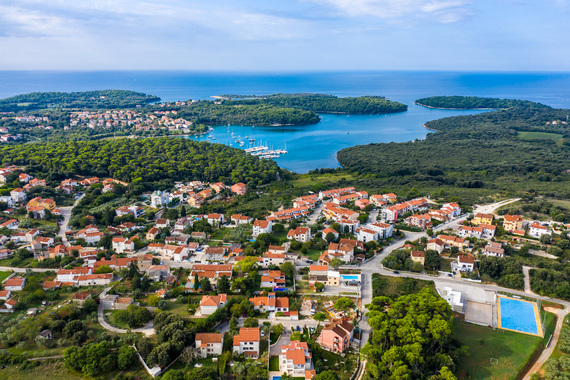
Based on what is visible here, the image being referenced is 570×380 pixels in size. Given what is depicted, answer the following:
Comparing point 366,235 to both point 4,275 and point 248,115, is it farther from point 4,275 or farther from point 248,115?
point 248,115

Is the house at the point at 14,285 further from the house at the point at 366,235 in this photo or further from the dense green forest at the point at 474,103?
the dense green forest at the point at 474,103

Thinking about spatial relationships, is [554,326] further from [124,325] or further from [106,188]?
[106,188]

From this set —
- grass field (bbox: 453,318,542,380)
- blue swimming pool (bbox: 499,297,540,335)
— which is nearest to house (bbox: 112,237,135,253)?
grass field (bbox: 453,318,542,380)

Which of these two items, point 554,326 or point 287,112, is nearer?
point 554,326

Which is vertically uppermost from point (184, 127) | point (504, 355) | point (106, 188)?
point (184, 127)

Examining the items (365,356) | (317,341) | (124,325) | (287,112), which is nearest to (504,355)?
(365,356)

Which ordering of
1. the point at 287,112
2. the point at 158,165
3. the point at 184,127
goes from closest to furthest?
1. the point at 158,165
2. the point at 184,127
3. the point at 287,112
